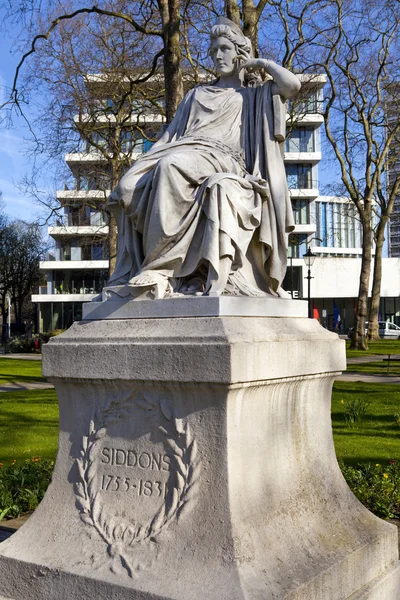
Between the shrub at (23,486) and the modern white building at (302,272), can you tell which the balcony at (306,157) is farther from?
the shrub at (23,486)

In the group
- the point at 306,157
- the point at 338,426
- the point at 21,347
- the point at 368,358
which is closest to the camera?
the point at 338,426

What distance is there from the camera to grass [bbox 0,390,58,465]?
8.59 meters

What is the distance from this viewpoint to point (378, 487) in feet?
19.7

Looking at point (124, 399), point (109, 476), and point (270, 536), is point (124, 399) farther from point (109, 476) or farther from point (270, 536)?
point (270, 536)

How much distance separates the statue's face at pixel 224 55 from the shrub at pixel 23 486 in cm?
344

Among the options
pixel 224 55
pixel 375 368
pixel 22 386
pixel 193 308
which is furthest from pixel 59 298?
pixel 193 308

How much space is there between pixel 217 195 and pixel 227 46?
141 cm

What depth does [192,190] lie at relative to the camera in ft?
13.2

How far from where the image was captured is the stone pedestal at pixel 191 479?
3.30 metres

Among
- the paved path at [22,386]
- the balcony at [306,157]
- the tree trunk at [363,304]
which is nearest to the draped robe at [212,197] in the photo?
the paved path at [22,386]

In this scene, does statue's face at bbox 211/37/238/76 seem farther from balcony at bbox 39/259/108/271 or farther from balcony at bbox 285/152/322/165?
balcony at bbox 39/259/108/271

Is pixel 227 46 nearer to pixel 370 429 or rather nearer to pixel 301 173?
pixel 370 429

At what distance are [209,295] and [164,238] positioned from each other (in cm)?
49

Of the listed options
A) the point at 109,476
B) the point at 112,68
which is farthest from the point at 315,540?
the point at 112,68
